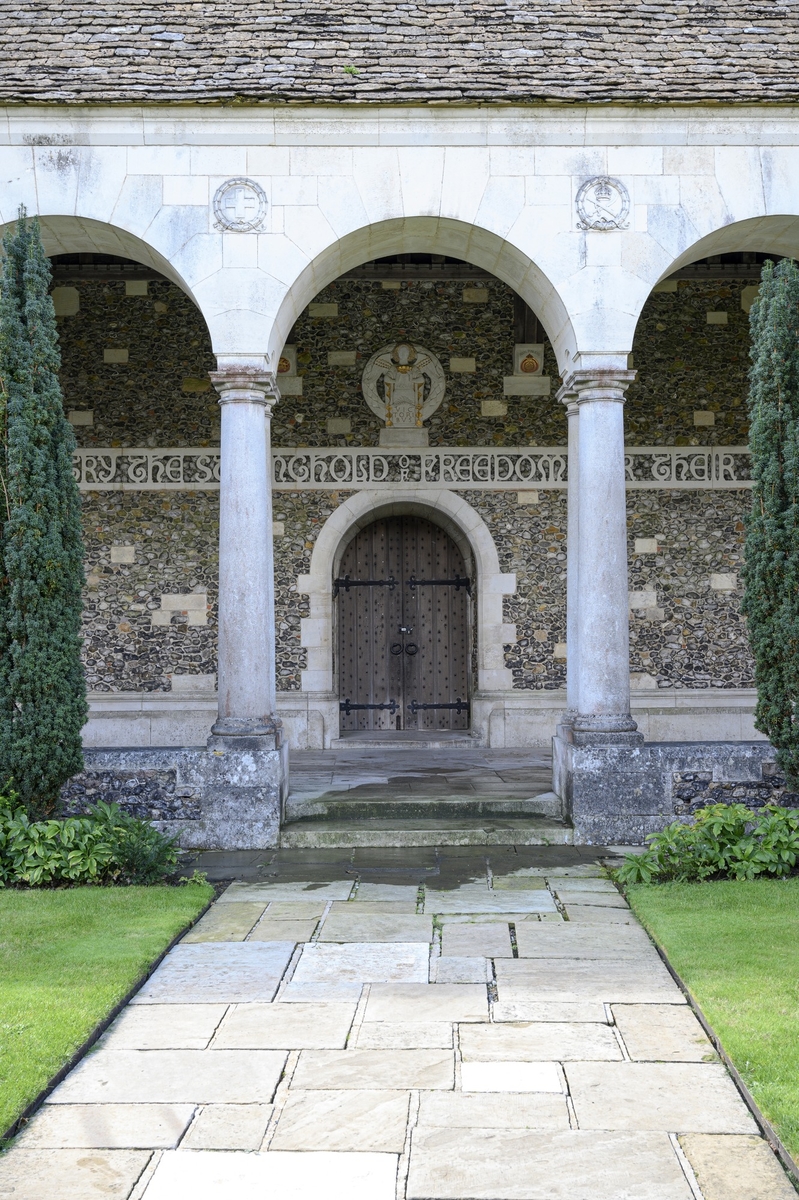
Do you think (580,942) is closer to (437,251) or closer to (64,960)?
(64,960)

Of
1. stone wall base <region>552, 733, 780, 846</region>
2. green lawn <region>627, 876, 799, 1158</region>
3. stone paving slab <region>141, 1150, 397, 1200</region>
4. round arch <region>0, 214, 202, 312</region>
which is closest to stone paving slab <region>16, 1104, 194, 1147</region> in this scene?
stone paving slab <region>141, 1150, 397, 1200</region>

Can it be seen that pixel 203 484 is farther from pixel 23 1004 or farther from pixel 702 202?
pixel 23 1004

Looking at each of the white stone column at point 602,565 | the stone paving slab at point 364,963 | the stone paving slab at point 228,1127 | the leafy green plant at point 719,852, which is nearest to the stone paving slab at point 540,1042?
the stone paving slab at point 364,963

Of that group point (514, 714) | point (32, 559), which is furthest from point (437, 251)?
point (514, 714)

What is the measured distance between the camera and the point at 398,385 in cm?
988

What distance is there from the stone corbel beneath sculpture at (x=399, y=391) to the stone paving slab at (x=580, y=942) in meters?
5.87

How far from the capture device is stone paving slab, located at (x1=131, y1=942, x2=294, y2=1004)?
12.9ft

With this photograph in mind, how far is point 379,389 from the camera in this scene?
9.88m

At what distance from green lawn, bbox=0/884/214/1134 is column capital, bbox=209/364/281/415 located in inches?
118

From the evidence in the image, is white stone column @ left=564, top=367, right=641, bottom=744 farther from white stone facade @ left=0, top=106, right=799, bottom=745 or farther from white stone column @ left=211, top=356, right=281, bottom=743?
white stone column @ left=211, top=356, right=281, bottom=743

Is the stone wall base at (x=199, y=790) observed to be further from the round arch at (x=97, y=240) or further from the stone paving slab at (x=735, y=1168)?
the stone paving slab at (x=735, y=1168)

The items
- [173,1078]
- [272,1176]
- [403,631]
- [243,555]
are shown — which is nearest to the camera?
[272,1176]

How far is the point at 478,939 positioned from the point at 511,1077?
1417 millimetres

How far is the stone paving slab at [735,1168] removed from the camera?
99.0 inches
